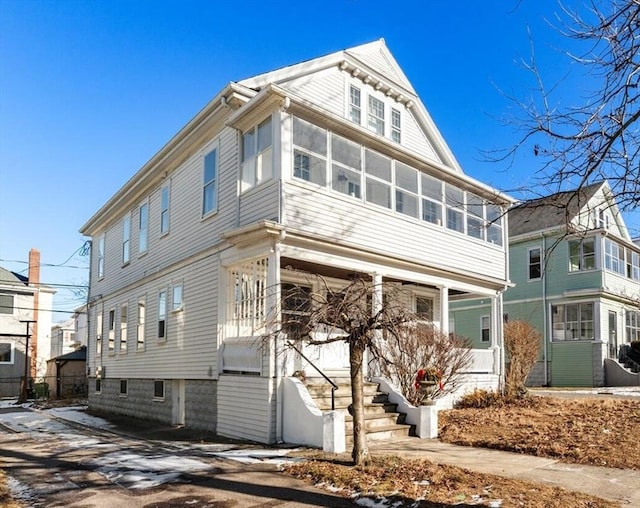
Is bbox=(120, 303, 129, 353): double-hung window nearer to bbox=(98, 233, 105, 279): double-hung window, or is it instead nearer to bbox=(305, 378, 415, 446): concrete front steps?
bbox=(98, 233, 105, 279): double-hung window

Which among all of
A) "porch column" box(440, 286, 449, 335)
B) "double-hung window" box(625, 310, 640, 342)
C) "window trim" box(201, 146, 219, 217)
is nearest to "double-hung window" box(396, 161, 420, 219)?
"porch column" box(440, 286, 449, 335)

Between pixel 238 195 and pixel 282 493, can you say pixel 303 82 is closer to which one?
pixel 238 195

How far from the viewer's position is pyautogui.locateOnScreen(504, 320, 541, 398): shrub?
1552cm

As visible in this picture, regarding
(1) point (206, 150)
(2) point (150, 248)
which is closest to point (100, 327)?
(2) point (150, 248)

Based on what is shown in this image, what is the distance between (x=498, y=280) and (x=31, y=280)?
30.0 meters

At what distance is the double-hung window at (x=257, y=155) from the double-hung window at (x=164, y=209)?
4816 millimetres

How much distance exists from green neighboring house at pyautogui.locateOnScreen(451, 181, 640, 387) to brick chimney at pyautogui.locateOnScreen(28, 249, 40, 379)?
25.5m

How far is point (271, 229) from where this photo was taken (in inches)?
420

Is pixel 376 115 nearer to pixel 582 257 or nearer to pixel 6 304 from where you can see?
pixel 582 257

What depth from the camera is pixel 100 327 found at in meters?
22.0

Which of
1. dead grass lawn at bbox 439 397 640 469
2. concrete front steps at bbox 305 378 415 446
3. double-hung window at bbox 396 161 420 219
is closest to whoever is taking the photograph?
dead grass lawn at bbox 439 397 640 469

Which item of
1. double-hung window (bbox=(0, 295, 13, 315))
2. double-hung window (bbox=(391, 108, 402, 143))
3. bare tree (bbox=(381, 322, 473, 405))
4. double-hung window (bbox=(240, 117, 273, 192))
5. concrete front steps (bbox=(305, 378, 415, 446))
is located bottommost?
concrete front steps (bbox=(305, 378, 415, 446))

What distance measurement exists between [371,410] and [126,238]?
1237cm

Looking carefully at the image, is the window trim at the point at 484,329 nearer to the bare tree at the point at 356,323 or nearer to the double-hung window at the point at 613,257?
the double-hung window at the point at 613,257
